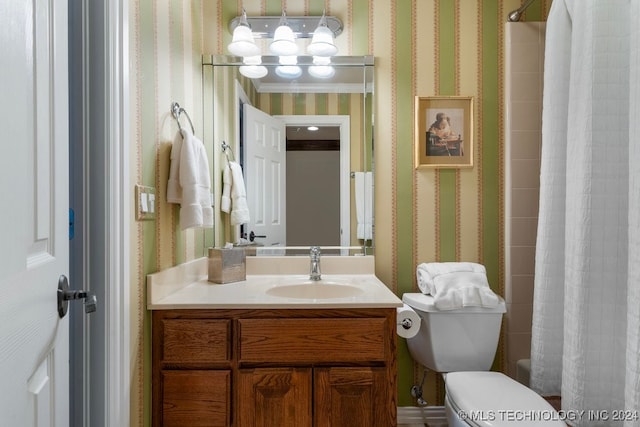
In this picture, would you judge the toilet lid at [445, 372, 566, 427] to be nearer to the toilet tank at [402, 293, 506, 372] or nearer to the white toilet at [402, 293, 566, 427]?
the white toilet at [402, 293, 566, 427]

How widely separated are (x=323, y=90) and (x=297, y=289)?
99 centimetres

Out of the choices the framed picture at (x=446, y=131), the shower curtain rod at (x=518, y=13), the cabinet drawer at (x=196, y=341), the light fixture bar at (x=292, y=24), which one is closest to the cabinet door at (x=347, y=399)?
the cabinet drawer at (x=196, y=341)

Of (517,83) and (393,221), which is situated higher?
(517,83)

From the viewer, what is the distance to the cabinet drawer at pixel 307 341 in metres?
1.34

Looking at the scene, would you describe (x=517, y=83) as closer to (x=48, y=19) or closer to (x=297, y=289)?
(x=297, y=289)

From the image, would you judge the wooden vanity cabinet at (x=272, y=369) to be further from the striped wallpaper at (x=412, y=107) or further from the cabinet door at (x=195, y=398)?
the striped wallpaper at (x=412, y=107)

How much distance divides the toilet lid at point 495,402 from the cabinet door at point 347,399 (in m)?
0.26

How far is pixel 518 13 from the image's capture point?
1844 millimetres

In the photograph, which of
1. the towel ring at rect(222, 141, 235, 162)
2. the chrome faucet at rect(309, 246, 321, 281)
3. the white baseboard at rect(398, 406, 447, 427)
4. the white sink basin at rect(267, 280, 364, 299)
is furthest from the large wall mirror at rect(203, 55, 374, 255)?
the white baseboard at rect(398, 406, 447, 427)

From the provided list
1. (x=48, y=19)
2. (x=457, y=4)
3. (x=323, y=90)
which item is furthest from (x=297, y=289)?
(x=457, y=4)

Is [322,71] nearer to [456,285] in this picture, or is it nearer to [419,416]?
[456,285]

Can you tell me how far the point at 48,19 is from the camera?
0.74 metres

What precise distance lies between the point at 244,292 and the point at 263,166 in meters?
0.70

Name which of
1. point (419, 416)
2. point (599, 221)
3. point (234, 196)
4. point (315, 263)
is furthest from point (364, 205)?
point (419, 416)
